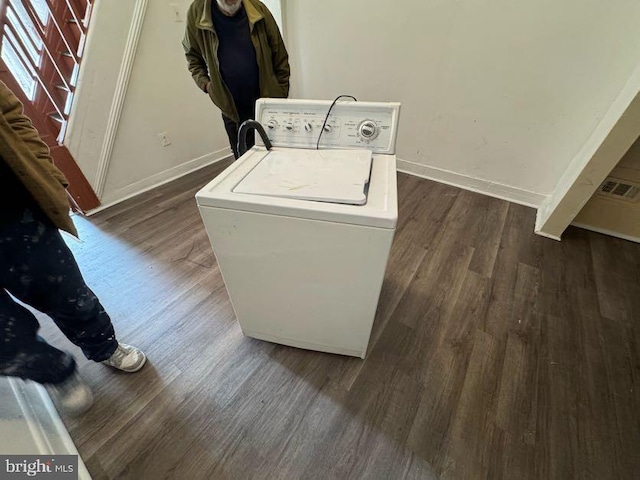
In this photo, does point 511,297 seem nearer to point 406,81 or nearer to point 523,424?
point 523,424

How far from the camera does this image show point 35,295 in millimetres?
740

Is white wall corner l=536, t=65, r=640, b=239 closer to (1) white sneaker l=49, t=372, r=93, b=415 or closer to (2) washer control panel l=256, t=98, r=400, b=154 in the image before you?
(2) washer control panel l=256, t=98, r=400, b=154

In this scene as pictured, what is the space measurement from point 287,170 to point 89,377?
3.80ft

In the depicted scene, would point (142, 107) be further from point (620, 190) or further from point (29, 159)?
point (620, 190)

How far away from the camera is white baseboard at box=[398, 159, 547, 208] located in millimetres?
2031

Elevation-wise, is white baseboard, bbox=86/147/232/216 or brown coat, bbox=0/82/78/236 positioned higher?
brown coat, bbox=0/82/78/236

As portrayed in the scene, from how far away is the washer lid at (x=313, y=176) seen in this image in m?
0.71

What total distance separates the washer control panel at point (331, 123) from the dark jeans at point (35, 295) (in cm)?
78

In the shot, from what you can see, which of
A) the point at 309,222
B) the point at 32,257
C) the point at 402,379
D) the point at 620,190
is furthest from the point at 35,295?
the point at 620,190

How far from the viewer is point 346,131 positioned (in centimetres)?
98

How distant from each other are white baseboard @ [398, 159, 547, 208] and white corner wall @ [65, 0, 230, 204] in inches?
79.9

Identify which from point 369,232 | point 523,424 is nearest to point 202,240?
point 369,232

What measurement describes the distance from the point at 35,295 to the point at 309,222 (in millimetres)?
816

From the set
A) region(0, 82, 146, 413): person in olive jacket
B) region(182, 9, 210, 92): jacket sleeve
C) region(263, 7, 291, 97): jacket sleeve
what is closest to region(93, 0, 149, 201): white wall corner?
region(182, 9, 210, 92): jacket sleeve
